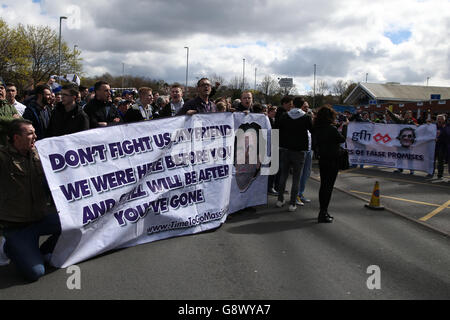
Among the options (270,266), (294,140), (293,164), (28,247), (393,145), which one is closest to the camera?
(28,247)

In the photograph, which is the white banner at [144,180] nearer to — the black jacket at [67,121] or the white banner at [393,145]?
the black jacket at [67,121]

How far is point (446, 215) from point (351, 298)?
4.73 meters

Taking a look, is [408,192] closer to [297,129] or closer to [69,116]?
[297,129]

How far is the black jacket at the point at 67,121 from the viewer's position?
5.10 meters

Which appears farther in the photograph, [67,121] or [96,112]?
[96,112]

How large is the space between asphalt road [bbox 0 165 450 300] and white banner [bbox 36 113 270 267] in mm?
240

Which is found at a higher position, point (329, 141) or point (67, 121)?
point (67, 121)

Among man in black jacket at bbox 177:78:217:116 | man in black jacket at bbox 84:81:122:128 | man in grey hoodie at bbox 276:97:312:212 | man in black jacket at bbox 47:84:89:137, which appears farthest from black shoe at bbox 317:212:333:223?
man in black jacket at bbox 47:84:89:137

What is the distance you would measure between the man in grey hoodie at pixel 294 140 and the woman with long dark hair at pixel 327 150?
0.46 m

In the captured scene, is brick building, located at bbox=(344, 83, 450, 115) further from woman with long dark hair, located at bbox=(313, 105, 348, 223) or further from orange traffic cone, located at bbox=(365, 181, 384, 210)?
woman with long dark hair, located at bbox=(313, 105, 348, 223)

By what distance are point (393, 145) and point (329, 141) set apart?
792 cm

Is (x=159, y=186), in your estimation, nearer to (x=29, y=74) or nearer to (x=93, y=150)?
(x=93, y=150)

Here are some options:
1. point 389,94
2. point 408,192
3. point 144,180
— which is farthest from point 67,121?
point 389,94

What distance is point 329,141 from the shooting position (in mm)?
6031
